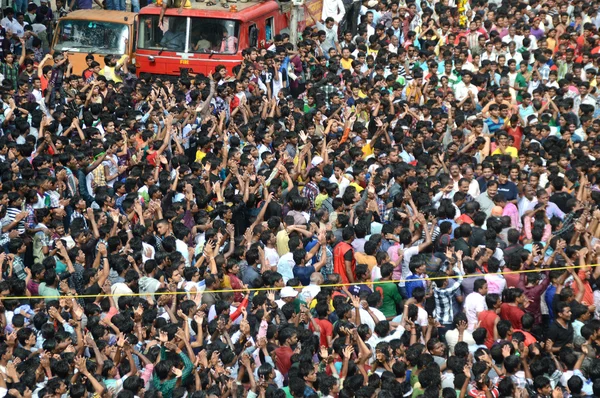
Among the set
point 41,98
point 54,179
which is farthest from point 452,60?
point 54,179

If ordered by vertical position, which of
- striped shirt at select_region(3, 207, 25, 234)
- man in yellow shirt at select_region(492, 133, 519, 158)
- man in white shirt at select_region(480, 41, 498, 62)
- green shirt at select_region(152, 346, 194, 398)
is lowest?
green shirt at select_region(152, 346, 194, 398)

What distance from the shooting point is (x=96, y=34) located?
18.9 metres

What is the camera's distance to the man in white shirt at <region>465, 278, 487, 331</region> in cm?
1108

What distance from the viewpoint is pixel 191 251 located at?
1223 cm

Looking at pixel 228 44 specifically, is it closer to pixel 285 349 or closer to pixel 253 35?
pixel 253 35

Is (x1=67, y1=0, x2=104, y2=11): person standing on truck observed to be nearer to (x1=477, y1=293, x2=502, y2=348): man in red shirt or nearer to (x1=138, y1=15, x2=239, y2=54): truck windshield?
(x1=138, y1=15, x2=239, y2=54): truck windshield

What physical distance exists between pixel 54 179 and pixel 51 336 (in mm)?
3168

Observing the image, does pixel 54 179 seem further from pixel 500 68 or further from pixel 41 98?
pixel 500 68

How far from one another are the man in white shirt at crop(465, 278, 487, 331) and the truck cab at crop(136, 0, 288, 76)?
27.1 feet

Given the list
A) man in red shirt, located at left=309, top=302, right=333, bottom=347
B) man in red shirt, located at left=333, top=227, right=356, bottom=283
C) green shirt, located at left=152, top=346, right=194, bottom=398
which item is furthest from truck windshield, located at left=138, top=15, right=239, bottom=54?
green shirt, located at left=152, top=346, right=194, bottom=398

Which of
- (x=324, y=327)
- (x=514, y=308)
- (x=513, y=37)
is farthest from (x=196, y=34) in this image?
(x=514, y=308)

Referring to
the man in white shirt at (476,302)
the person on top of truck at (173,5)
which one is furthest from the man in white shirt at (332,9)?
the man in white shirt at (476,302)

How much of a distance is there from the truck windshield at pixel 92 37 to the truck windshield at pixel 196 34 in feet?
1.59

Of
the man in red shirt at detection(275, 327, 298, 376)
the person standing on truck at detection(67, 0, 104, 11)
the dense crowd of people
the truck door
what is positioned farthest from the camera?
the person standing on truck at detection(67, 0, 104, 11)
